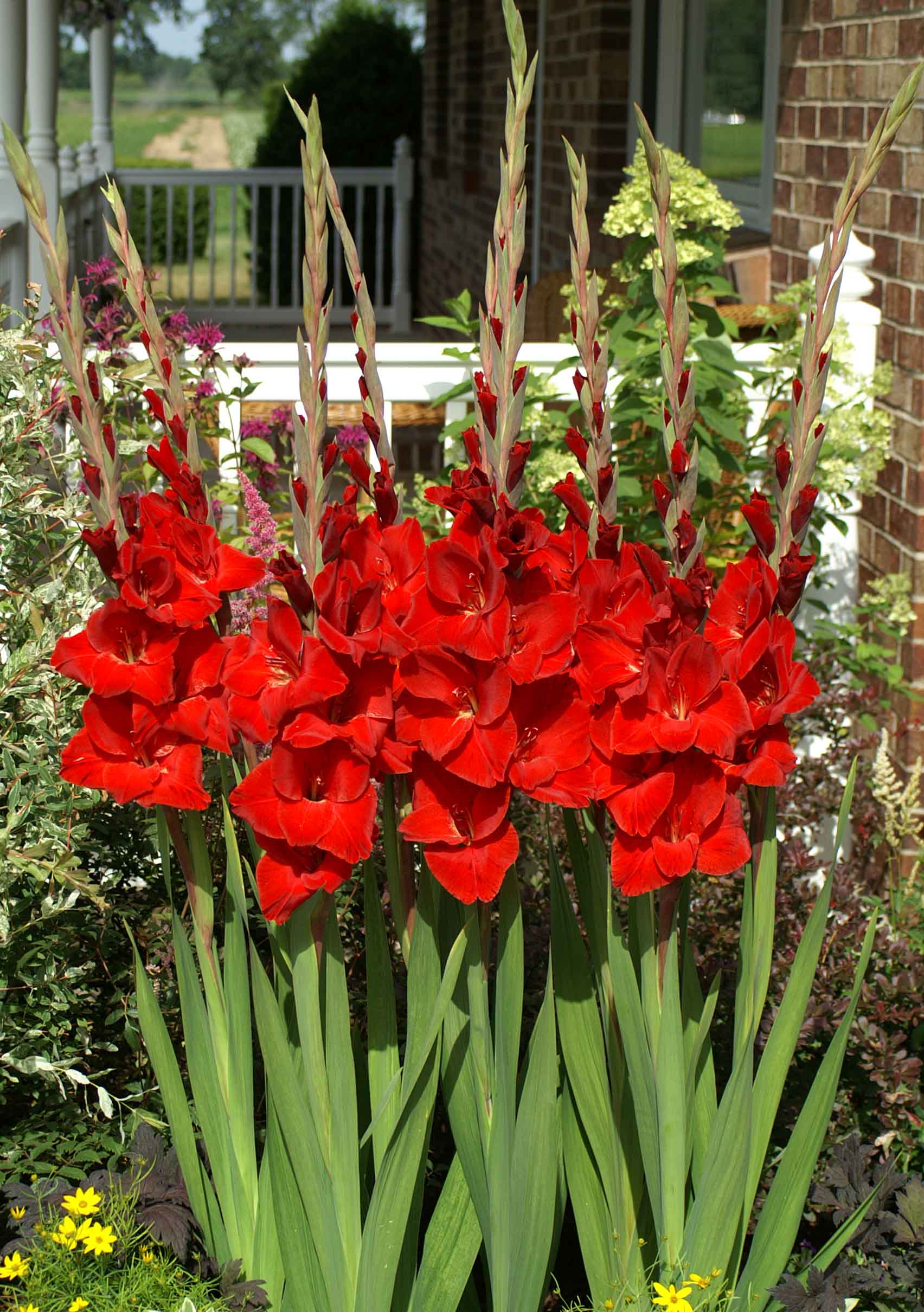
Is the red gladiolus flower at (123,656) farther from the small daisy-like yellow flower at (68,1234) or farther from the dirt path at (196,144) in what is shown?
the dirt path at (196,144)

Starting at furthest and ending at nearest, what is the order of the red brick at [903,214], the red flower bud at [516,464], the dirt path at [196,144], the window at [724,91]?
the dirt path at [196,144], the window at [724,91], the red brick at [903,214], the red flower bud at [516,464]

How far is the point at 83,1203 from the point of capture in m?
1.43

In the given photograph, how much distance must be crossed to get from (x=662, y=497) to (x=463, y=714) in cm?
26

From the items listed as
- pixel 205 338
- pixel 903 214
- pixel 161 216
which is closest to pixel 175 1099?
pixel 205 338

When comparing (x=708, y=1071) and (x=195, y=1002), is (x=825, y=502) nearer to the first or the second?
(x=708, y=1071)

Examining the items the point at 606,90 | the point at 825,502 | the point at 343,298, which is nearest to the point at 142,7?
the point at 343,298

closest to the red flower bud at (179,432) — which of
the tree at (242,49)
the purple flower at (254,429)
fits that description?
the purple flower at (254,429)

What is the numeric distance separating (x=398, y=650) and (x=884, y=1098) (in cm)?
102

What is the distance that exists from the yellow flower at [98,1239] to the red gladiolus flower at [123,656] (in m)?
0.54

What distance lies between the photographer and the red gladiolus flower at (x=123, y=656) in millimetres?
1262

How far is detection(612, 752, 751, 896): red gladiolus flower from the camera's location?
4.13 ft

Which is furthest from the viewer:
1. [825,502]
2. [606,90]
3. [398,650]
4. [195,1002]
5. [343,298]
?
[343,298]

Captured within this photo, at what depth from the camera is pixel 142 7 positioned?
33469 millimetres

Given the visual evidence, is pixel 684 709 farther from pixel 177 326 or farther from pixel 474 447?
pixel 177 326
